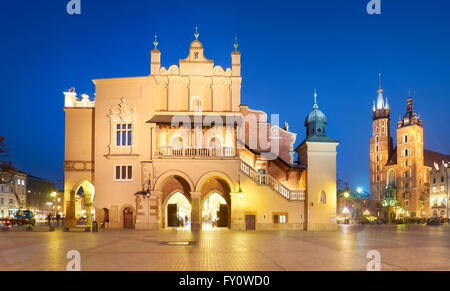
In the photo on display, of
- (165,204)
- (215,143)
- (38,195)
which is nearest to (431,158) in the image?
(38,195)

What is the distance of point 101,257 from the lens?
731 inches

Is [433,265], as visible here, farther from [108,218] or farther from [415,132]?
[415,132]

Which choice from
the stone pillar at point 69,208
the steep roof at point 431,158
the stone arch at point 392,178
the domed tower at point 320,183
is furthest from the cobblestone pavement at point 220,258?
the stone arch at point 392,178

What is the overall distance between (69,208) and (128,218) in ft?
20.7

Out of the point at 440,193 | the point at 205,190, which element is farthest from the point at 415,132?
the point at 205,190

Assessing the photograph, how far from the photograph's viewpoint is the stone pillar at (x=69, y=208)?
4375cm

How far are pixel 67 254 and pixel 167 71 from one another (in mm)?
25567

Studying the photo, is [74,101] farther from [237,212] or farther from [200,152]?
[237,212]

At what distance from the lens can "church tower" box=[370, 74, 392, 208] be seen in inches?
5974

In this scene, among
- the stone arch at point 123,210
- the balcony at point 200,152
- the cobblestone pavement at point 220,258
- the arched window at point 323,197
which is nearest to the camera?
the cobblestone pavement at point 220,258

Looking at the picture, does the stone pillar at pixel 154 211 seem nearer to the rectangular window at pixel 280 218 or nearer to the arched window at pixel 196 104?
the arched window at pixel 196 104

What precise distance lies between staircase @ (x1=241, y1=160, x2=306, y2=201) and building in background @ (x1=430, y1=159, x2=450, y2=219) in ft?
284

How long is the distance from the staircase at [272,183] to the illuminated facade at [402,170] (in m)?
88.7

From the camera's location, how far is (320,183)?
4138 cm
